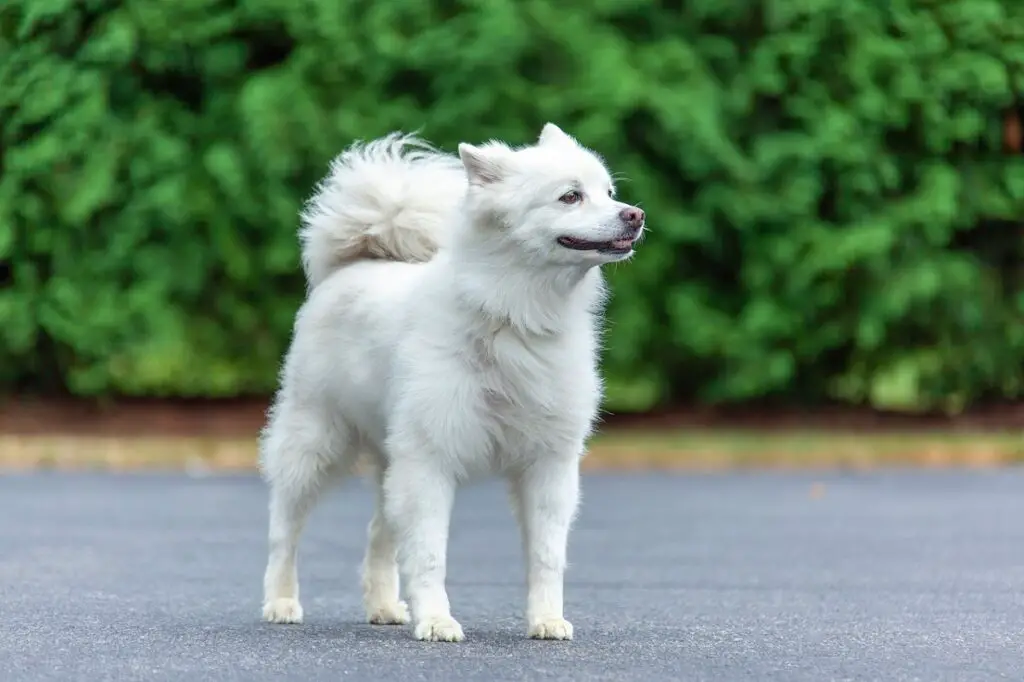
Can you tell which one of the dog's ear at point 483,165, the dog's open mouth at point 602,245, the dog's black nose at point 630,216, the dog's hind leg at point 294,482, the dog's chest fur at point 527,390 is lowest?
the dog's hind leg at point 294,482

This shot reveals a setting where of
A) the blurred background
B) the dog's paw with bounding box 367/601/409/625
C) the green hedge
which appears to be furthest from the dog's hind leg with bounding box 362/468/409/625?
the green hedge

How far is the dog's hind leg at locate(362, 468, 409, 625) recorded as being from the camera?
29.1ft

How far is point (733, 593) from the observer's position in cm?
982

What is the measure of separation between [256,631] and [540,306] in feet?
5.75

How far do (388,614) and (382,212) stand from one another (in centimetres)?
181

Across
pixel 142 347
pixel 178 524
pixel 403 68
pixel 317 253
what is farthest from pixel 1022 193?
pixel 317 253

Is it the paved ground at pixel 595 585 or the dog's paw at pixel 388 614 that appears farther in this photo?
the dog's paw at pixel 388 614

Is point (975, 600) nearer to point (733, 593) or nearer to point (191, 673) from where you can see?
point (733, 593)

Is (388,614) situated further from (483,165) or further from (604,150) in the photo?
(604,150)

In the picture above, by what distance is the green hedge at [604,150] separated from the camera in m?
18.9

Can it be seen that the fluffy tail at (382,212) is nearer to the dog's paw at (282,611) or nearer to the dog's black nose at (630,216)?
the dog's black nose at (630,216)

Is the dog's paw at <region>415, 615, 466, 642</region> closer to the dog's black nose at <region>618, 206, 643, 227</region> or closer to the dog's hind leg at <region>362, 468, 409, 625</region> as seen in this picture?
the dog's hind leg at <region>362, 468, 409, 625</region>

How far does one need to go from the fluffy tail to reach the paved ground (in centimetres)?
164

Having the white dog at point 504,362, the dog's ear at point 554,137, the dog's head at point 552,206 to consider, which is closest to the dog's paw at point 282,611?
the white dog at point 504,362
